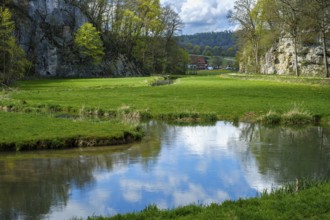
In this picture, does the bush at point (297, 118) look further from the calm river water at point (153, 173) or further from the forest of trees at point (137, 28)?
the forest of trees at point (137, 28)

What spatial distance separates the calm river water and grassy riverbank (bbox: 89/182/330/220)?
1819 mm

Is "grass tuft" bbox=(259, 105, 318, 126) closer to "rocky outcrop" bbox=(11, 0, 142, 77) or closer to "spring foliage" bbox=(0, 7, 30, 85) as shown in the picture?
"spring foliage" bbox=(0, 7, 30, 85)

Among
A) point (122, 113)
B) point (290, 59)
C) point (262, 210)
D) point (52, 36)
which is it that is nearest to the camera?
point (262, 210)

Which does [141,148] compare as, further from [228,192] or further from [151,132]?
[228,192]

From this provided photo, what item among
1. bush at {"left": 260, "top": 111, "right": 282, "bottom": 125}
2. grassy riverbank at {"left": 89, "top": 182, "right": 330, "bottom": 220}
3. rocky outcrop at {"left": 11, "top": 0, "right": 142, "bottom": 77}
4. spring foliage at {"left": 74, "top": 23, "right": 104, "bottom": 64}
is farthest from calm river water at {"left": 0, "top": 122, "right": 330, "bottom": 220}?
spring foliage at {"left": 74, "top": 23, "right": 104, "bottom": 64}

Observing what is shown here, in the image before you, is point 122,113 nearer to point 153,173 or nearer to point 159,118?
point 159,118

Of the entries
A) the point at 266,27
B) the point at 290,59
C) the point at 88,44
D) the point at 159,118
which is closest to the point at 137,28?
the point at 88,44

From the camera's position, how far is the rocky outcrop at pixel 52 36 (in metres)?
100

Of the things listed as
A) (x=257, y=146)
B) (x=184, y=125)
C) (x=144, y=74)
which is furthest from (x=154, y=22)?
(x=257, y=146)

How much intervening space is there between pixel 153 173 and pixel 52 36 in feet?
321

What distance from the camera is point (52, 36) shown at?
108438 mm

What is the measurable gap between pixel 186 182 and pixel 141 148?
22.0 ft

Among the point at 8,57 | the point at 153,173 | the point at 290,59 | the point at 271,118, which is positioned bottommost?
the point at 153,173

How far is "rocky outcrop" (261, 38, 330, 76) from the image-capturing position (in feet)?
→ 277
